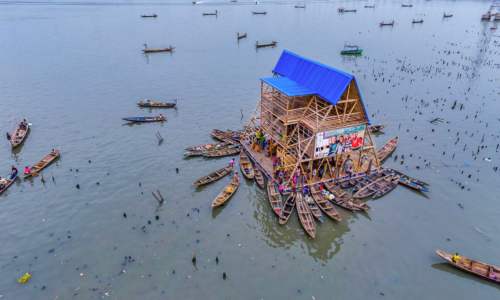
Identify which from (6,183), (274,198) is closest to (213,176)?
(274,198)

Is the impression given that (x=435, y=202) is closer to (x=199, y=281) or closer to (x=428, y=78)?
(x=199, y=281)

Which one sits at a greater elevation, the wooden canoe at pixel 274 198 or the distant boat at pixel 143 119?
the distant boat at pixel 143 119

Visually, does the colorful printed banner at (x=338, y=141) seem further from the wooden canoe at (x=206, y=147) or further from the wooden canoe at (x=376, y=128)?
the wooden canoe at (x=206, y=147)

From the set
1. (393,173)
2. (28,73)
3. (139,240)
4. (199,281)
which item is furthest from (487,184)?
(28,73)

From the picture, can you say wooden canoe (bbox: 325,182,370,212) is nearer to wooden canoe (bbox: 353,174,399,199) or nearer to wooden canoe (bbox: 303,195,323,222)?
wooden canoe (bbox: 353,174,399,199)

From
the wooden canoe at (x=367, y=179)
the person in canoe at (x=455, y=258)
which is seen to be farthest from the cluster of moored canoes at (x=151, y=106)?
the person in canoe at (x=455, y=258)

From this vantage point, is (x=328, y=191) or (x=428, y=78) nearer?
(x=328, y=191)

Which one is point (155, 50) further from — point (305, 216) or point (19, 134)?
point (305, 216)

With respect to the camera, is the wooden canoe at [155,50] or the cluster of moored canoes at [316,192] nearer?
the cluster of moored canoes at [316,192]
